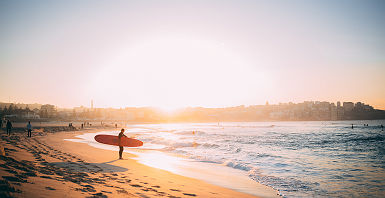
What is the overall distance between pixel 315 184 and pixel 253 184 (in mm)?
2685

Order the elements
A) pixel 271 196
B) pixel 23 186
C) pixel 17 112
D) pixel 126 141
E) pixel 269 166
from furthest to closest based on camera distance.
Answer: pixel 17 112
pixel 126 141
pixel 269 166
pixel 271 196
pixel 23 186

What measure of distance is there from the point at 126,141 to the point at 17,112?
491ft

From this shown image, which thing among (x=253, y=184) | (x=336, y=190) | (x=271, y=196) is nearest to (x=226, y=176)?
(x=253, y=184)

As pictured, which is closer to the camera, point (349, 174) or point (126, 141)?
point (349, 174)

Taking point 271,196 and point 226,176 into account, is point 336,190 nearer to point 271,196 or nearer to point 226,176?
point 271,196

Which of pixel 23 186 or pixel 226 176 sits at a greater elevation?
pixel 23 186

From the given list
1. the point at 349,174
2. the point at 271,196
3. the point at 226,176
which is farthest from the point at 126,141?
the point at 349,174

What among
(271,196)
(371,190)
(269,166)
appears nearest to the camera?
(271,196)

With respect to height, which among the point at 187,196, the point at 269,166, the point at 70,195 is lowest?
the point at 269,166

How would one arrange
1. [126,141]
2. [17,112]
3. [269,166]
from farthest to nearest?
[17,112] → [126,141] → [269,166]

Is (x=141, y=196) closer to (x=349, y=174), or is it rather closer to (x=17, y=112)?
(x=349, y=174)

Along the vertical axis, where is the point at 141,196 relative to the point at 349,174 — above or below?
above

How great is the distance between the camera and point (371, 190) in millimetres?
7973

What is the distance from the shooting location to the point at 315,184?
8.80 metres
